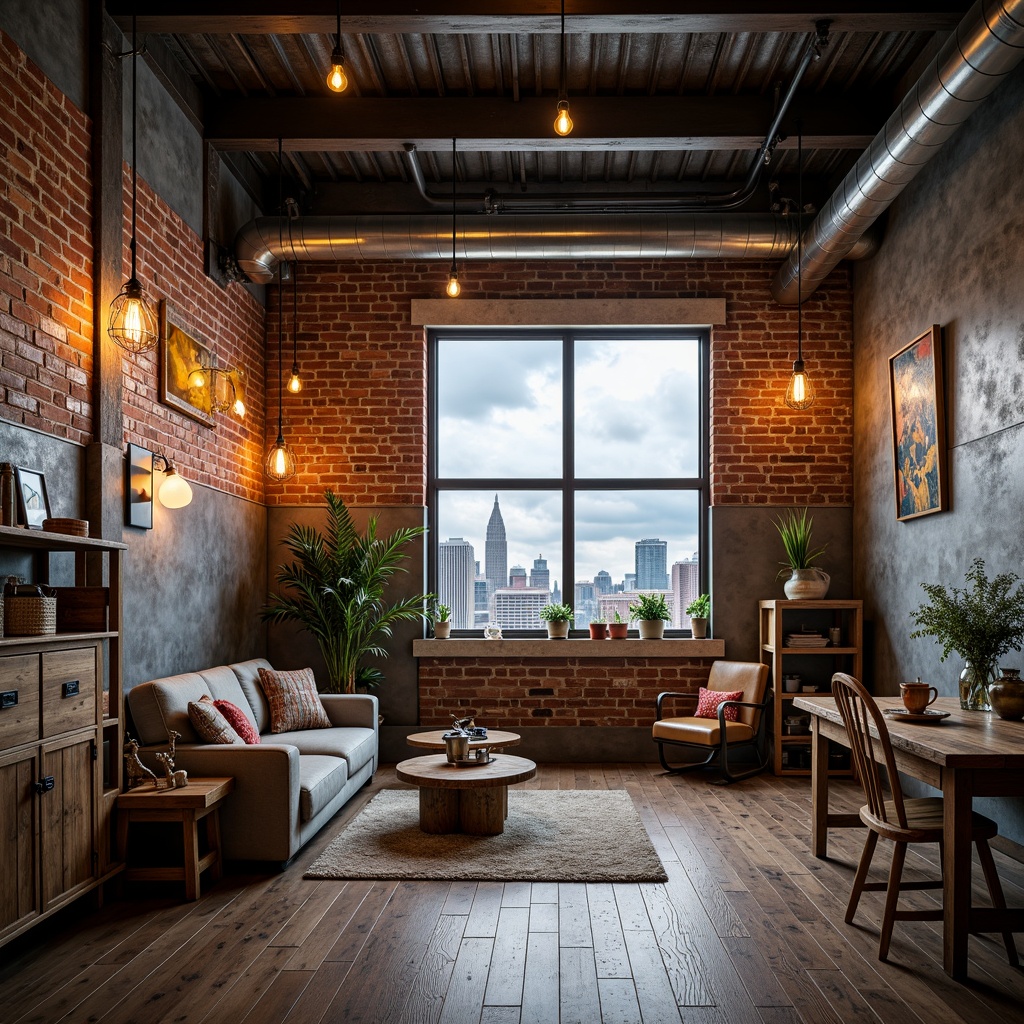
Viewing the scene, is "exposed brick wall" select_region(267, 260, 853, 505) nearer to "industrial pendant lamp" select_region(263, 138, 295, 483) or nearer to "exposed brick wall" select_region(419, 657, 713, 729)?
"industrial pendant lamp" select_region(263, 138, 295, 483)

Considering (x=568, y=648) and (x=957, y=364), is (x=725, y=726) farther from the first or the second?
(x=957, y=364)

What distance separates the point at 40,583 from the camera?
4113 mm

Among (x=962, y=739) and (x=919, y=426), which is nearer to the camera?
(x=962, y=739)

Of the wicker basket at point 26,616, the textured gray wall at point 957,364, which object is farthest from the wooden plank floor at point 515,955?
the textured gray wall at point 957,364

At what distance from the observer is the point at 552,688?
7680 millimetres

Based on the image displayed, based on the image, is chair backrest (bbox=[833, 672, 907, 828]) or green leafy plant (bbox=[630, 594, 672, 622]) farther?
green leafy plant (bbox=[630, 594, 672, 622])

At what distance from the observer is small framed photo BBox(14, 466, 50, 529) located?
3.77 meters

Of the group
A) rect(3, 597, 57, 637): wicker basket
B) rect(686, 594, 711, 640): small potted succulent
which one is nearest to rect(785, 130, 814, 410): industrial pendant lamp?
rect(686, 594, 711, 640): small potted succulent

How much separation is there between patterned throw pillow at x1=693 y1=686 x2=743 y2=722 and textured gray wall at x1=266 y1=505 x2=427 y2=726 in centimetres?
230

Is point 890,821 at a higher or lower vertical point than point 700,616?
lower

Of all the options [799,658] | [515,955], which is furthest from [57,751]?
[799,658]

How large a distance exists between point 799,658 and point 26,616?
5787mm

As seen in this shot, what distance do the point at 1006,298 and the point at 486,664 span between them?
464 cm

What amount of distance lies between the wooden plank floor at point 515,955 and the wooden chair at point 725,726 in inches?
72.2
